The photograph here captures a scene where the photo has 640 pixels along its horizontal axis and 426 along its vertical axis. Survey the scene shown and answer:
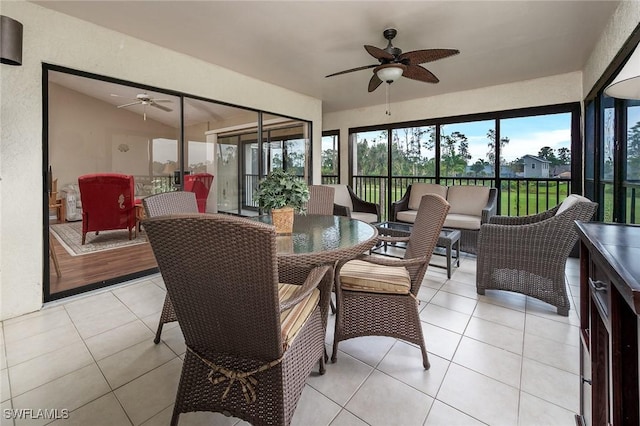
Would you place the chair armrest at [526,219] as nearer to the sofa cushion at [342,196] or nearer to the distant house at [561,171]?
the distant house at [561,171]

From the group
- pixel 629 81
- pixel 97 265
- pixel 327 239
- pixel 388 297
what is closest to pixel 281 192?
pixel 327 239

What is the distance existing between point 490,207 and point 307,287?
360cm

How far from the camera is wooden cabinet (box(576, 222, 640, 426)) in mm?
624

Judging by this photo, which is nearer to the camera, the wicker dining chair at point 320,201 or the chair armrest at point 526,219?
the chair armrest at point 526,219

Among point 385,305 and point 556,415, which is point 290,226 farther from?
point 556,415

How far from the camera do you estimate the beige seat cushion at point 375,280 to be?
1.68 m

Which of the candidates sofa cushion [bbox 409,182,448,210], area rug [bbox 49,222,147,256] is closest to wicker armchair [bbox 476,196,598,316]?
sofa cushion [bbox 409,182,448,210]

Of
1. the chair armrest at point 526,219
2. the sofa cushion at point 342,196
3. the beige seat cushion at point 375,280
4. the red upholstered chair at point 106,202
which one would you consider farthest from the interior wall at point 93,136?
the chair armrest at point 526,219

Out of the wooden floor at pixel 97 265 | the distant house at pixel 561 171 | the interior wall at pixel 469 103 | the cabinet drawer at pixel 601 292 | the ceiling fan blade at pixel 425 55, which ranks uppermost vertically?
the interior wall at pixel 469 103

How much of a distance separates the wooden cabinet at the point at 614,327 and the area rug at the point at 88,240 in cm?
421

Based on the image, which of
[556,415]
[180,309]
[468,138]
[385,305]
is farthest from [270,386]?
[468,138]

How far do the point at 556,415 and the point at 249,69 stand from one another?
415 centimetres

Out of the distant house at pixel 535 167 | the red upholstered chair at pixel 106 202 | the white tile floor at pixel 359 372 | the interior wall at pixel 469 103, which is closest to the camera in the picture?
the white tile floor at pixel 359 372

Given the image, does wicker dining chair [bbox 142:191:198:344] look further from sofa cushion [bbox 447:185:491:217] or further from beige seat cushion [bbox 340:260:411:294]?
sofa cushion [bbox 447:185:491:217]
